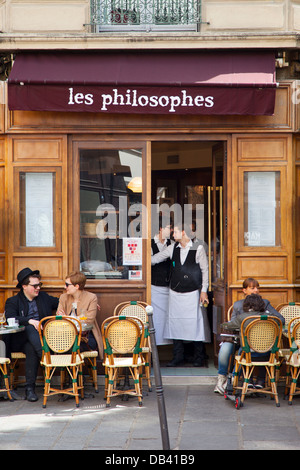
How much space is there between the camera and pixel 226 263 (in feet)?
31.4

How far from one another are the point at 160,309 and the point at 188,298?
1.82 ft

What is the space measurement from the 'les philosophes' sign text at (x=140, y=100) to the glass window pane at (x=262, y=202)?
1238 millimetres

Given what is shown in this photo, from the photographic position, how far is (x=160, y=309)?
1080 centimetres

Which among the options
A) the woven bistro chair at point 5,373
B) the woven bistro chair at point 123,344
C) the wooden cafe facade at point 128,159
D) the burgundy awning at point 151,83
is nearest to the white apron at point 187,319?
the wooden cafe facade at point 128,159

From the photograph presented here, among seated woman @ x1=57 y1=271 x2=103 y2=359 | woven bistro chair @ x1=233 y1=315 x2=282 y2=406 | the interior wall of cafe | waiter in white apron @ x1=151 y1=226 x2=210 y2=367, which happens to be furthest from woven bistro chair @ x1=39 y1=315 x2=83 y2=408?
waiter in white apron @ x1=151 y1=226 x2=210 y2=367

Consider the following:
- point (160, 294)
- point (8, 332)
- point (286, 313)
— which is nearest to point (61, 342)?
point (8, 332)

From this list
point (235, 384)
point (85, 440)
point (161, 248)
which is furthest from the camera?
point (161, 248)

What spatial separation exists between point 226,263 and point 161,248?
1835 mm

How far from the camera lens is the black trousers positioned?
8797mm

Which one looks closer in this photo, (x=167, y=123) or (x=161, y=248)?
(x=167, y=123)

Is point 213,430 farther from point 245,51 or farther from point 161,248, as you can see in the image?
point 245,51

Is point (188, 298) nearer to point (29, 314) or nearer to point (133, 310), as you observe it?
point (133, 310)

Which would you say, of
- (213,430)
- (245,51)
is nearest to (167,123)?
(245,51)

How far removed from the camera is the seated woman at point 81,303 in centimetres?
912
